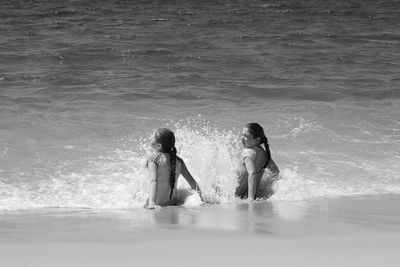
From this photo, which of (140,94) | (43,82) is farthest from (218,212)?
(43,82)

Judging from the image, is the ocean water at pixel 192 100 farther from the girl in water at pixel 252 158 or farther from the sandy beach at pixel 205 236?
the sandy beach at pixel 205 236

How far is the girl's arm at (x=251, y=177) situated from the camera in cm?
733

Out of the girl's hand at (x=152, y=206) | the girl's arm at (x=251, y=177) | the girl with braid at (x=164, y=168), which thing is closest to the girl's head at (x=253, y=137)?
the girl's arm at (x=251, y=177)

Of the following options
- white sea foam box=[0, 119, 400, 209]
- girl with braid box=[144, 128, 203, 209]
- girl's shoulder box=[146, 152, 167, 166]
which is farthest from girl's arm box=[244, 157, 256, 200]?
girl's shoulder box=[146, 152, 167, 166]

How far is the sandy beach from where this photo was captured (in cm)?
454

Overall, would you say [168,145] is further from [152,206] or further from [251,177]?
[251,177]

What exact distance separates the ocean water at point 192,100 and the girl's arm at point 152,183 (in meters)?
0.30

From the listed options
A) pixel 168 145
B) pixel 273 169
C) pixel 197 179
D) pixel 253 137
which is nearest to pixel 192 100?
pixel 197 179

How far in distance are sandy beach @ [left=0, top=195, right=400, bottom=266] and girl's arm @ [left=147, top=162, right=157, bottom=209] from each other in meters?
0.19

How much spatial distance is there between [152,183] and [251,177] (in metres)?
1.04

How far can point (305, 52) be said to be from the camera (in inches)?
707

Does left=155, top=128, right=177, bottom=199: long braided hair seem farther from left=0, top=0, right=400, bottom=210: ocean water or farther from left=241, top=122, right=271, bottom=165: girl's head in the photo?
left=241, top=122, right=271, bottom=165: girl's head

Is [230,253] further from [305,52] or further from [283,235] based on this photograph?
[305,52]

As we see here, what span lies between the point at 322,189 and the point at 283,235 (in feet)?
9.24
